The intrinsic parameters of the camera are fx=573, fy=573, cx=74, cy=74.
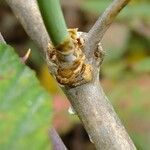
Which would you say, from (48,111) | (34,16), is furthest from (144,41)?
(48,111)

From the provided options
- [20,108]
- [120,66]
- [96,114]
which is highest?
[20,108]

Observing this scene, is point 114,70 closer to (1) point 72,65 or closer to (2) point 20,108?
(1) point 72,65

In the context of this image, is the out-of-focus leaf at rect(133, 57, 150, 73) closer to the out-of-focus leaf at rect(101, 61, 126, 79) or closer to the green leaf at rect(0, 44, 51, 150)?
the out-of-focus leaf at rect(101, 61, 126, 79)

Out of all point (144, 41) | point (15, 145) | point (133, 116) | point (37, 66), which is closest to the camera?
point (15, 145)

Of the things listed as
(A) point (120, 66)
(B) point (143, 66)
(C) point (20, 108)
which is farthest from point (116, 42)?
(C) point (20, 108)

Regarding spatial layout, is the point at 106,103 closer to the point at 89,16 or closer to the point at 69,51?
the point at 69,51

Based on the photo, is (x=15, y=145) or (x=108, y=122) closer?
(x=15, y=145)
